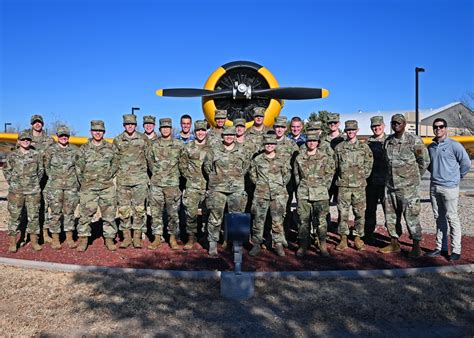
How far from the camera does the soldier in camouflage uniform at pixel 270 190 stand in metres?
6.40

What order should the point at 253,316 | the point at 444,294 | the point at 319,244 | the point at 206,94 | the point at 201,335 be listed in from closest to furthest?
the point at 201,335
the point at 253,316
the point at 444,294
the point at 319,244
the point at 206,94

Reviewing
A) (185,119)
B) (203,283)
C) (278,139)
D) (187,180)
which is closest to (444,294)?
(203,283)

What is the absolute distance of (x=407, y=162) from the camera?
6.31 m

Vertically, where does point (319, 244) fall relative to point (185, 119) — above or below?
below

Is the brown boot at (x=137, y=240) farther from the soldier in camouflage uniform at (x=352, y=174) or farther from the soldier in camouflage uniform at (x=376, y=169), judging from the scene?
the soldier in camouflage uniform at (x=376, y=169)

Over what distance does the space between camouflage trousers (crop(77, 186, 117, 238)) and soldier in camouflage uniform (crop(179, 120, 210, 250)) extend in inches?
43.4

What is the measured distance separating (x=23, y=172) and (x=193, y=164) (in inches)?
98.9

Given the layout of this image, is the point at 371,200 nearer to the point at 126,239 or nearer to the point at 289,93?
the point at 289,93

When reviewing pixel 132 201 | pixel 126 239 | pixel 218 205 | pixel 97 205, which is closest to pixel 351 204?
pixel 218 205

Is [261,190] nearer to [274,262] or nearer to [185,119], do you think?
[274,262]

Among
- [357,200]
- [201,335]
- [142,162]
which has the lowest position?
[201,335]

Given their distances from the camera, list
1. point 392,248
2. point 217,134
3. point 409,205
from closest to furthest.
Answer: point 409,205 → point 392,248 → point 217,134

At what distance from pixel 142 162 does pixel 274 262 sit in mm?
2512

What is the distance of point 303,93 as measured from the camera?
9.56 meters
